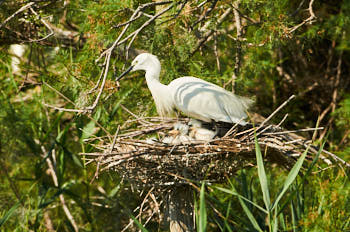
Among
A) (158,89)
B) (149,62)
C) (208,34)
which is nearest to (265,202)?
(158,89)

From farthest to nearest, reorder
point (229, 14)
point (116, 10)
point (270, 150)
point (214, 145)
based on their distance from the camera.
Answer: point (229, 14), point (116, 10), point (270, 150), point (214, 145)

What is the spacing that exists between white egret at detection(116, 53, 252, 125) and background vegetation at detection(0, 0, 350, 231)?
23cm

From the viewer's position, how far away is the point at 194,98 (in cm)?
284

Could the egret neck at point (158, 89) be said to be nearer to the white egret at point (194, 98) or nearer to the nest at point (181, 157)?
the white egret at point (194, 98)

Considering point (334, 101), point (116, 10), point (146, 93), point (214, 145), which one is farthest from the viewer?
point (334, 101)

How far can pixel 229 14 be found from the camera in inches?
165

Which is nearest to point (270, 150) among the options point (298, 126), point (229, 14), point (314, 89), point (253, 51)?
point (253, 51)

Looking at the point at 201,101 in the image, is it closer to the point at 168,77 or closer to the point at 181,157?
the point at 181,157

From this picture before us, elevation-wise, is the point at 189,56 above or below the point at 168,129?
above

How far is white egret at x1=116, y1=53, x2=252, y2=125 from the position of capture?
2.86 meters

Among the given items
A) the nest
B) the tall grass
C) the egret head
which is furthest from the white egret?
the tall grass

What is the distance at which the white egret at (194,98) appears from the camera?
286 centimetres

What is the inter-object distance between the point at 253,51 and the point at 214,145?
1573 millimetres

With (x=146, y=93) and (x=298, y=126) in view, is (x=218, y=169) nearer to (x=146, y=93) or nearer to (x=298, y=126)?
(x=146, y=93)
